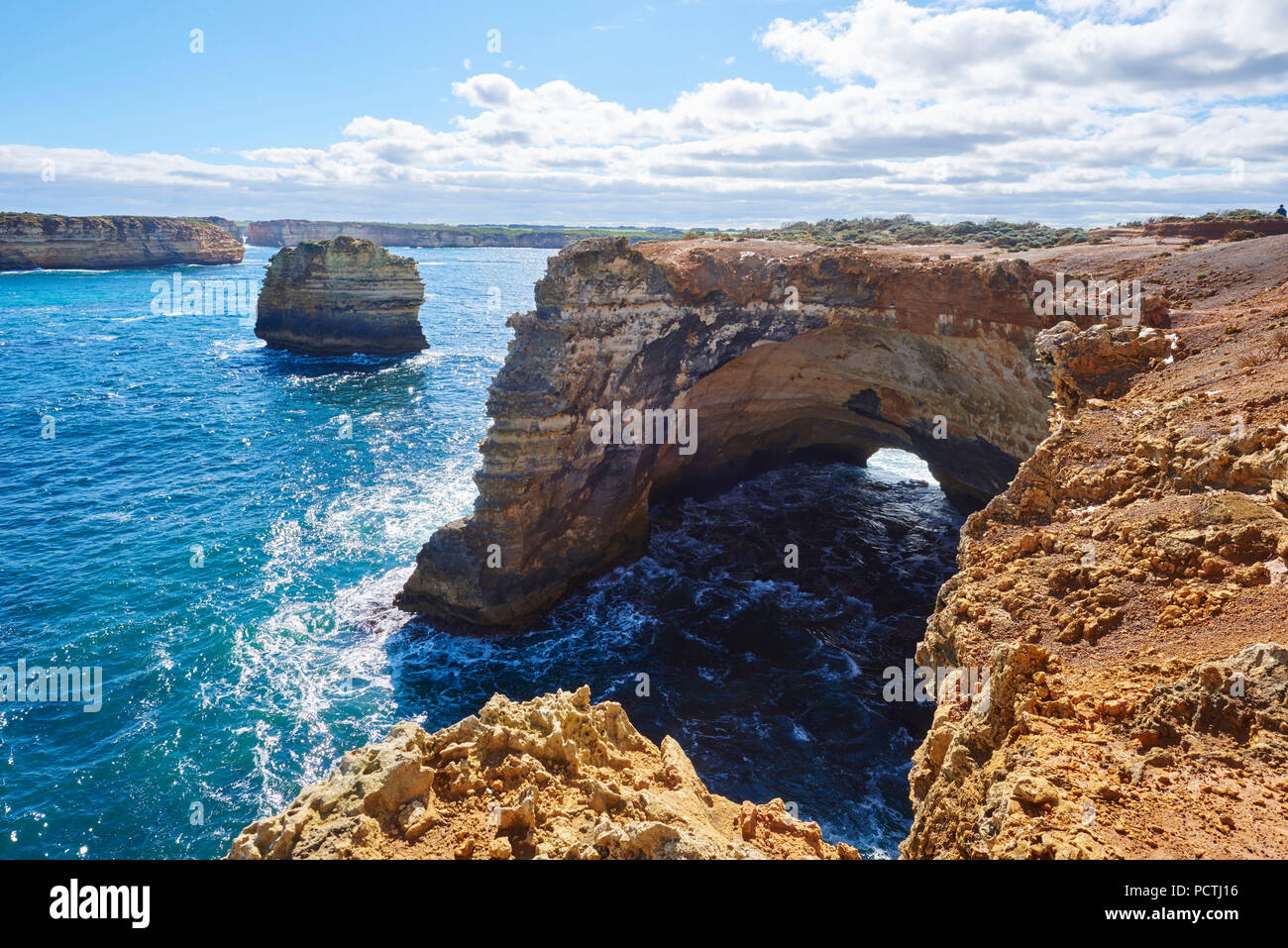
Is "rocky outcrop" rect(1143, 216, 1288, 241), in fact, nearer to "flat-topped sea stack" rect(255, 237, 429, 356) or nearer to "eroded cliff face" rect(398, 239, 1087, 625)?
"eroded cliff face" rect(398, 239, 1087, 625)

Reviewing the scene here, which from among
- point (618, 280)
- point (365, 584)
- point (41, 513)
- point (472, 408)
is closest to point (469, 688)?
point (365, 584)

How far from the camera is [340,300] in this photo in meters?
62.5

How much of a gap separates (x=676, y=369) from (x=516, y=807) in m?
21.9

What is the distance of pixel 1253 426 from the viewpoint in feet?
33.9

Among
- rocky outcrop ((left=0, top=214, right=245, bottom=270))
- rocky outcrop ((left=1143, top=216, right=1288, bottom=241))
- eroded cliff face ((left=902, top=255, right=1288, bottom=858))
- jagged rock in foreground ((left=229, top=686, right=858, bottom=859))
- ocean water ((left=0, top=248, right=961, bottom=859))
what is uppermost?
rocky outcrop ((left=0, top=214, right=245, bottom=270))

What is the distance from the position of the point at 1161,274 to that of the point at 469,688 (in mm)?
23677

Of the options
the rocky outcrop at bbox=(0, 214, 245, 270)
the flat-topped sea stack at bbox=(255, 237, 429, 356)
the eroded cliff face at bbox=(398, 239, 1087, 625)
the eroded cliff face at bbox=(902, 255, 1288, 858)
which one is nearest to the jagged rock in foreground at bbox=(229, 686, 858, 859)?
the eroded cliff face at bbox=(902, 255, 1288, 858)

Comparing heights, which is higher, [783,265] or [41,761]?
[783,265]

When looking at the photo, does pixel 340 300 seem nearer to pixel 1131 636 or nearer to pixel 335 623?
pixel 335 623

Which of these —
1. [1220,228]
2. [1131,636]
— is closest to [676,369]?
[1131,636]

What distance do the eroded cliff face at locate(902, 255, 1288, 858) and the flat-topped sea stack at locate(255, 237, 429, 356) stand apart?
193ft

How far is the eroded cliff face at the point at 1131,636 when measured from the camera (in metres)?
5.92

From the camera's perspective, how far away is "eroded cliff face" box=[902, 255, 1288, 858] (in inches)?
233

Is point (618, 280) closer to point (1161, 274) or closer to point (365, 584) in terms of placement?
point (365, 584)
